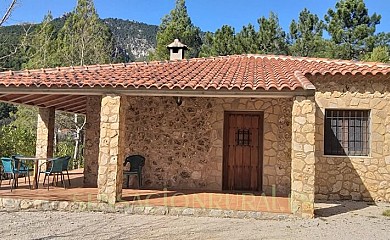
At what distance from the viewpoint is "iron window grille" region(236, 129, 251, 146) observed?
38.0ft

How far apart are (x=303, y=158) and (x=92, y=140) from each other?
674 cm

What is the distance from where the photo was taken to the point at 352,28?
2058cm

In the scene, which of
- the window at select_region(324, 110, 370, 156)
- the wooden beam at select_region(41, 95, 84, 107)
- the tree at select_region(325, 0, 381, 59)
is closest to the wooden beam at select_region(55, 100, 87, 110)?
the wooden beam at select_region(41, 95, 84, 107)

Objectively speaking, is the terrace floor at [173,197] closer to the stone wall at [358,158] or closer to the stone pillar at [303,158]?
the stone pillar at [303,158]

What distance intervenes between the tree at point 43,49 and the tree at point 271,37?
1280 centimetres

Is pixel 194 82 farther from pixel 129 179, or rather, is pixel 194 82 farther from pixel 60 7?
pixel 60 7

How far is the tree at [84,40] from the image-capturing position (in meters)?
23.1

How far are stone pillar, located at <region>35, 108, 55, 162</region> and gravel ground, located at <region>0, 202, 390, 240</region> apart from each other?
191 inches

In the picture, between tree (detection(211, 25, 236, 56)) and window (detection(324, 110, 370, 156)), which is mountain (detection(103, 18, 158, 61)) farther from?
window (detection(324, 110, 370, 156))

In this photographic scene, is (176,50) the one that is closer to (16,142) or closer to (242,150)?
(242,150)

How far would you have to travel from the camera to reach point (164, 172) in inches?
455

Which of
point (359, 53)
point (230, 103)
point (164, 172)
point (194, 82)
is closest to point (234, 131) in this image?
point (230, 103)

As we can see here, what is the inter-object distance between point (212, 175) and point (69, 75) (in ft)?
16.3

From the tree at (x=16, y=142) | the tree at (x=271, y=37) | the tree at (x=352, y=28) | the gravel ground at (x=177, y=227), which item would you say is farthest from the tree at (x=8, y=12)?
the tree at (x=352, y=28)
